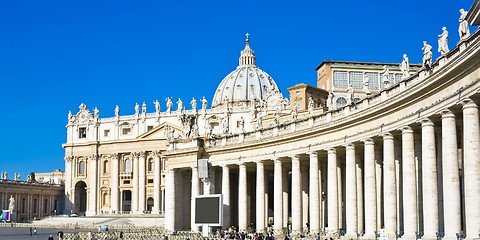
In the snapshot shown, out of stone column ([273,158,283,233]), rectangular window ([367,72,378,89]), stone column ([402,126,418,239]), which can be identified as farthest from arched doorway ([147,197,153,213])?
stone column ([402,126,418,239])

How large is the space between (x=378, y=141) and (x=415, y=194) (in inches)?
279

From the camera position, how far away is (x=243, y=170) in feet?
204

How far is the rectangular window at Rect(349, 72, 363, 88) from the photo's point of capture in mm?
99312

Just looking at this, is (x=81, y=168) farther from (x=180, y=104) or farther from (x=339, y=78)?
(x=339, y=78)

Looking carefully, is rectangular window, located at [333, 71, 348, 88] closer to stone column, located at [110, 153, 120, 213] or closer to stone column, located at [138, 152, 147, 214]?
stone column, located at [138, 152, 147, 214]

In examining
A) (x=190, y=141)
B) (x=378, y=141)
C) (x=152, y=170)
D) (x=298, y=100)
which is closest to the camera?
(x=378, y=141)

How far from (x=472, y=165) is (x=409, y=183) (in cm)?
771

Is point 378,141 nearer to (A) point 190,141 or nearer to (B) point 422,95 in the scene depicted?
(B) point 422,95

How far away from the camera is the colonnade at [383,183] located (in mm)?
33688

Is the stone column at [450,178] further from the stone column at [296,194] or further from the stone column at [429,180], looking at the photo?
the stone column at [296,194]

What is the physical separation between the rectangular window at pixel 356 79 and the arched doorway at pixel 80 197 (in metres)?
78.4

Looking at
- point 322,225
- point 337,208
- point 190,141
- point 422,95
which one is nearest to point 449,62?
point 422,95

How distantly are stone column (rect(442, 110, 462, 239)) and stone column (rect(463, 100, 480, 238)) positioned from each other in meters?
1.46

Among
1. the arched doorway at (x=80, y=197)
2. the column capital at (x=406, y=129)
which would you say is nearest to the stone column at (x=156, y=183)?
the arched doorway at (x=80, y=197)
